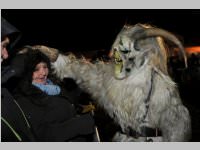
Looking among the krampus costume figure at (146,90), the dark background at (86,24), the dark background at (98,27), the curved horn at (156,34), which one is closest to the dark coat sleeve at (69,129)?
the krampus costume figure at (146,90)

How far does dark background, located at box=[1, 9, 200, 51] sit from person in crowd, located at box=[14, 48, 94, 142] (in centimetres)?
435

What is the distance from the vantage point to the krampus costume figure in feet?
11.5

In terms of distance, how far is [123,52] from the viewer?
11.8 feet

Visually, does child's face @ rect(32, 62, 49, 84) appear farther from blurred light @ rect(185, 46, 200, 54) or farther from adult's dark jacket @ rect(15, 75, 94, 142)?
blurred light @ rect(185, 46, 200, 54)

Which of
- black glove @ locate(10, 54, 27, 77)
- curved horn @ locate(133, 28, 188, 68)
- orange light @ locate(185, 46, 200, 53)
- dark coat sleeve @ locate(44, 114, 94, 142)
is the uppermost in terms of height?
curved horn @ locate(133, 28, 188, 68)

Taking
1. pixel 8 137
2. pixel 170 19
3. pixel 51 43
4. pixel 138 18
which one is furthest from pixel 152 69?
pixel 170 19

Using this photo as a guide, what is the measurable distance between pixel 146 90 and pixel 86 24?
309 inches

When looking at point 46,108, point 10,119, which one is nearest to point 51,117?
point 46,108

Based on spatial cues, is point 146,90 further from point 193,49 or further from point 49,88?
point 193,49

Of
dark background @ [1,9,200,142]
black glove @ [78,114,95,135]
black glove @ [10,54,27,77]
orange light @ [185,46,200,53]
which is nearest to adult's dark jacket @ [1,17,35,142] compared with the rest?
black glove @ [10,54,27,77]

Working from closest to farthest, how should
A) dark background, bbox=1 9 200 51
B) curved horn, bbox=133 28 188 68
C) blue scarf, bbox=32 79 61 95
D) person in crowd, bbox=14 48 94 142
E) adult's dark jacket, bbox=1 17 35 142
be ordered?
adult's dark jacket, bbox=1 17 35 142 < person in crowd, bbox=14 48 94 142 < blue scarf, bbox=32 79 61 95 < curved horn, bbox=133 28 188 68 < dark background, bbox=1 9 200 51

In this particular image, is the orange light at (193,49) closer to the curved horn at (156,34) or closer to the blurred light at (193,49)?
the blurred light at (193,49)

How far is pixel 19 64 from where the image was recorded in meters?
2.93

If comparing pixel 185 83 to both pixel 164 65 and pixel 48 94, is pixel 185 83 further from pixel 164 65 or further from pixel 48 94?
pixel 48 94
